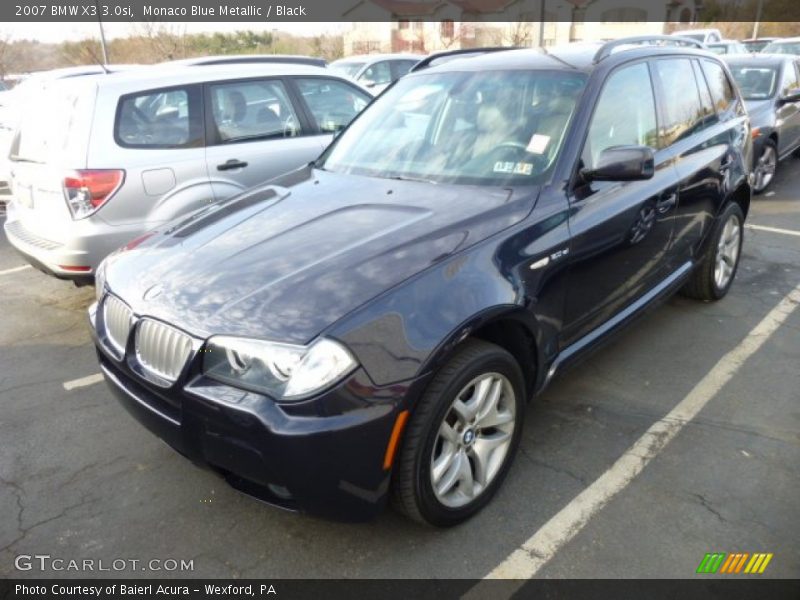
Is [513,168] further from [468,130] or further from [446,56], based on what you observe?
[446,56]

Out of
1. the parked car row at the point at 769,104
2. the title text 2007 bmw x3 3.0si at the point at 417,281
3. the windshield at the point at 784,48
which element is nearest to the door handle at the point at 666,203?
the title text 2007 bmw x3 3.0si at the point at 417,281

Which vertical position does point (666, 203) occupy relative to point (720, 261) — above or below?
above

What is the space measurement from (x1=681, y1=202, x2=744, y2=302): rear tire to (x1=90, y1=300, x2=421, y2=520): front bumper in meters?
3.16

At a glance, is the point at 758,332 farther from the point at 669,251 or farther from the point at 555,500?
the point at 555,500

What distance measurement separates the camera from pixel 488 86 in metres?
3.35

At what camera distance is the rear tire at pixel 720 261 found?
4.36 m

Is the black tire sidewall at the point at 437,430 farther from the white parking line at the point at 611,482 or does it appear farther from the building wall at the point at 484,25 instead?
the building wall at the point at 484,25

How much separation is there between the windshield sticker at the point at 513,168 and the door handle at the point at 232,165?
2.63m

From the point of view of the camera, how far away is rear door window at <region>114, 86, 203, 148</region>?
4.51 m

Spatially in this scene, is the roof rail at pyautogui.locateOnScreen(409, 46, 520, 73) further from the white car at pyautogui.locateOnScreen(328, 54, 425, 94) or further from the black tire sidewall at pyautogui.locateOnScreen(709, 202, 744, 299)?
the white car at pyautogui.locateOnScreen(328, 54, 425, 94)

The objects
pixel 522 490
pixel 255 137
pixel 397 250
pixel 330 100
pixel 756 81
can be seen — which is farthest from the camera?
pixel 756 81

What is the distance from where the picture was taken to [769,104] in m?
7.93

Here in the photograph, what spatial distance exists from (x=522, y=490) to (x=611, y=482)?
41 centimetres
